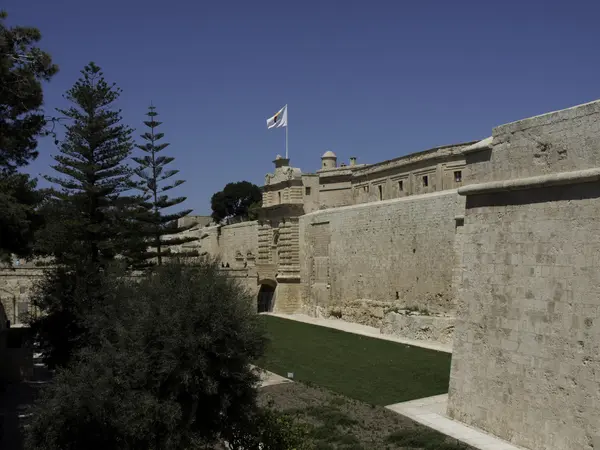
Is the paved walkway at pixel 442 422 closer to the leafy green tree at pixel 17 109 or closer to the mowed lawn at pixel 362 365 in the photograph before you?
the mowed lawn at pixel 362 365

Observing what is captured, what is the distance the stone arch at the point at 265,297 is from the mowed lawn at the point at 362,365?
335 inches

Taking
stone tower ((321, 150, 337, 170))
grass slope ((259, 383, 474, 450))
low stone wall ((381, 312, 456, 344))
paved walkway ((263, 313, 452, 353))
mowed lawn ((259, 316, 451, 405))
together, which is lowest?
grass slope ((259, 383, 474, 450))

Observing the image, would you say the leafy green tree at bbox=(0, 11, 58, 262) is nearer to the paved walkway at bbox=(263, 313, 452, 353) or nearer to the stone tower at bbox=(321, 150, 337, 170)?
the paved walkway at bbox=(263, 313, 452, 353)

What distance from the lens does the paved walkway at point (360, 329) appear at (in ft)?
45.6

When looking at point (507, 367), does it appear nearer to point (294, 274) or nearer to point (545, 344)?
point (545, 344)

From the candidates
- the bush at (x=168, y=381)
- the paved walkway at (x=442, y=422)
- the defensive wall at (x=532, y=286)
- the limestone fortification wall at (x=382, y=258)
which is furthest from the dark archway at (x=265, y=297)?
the bush at (x=168, y=381)

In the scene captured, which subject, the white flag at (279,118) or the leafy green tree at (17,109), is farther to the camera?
the white flag at (279,118)

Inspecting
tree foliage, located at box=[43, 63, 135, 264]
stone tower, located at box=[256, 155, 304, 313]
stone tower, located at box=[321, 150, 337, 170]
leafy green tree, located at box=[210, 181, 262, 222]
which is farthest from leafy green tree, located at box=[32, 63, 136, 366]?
leafy green tree, located at box=[210, 181, 262, 222]

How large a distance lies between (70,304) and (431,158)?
548 inches

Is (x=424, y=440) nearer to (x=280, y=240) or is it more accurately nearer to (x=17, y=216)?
(x=17, y=216)

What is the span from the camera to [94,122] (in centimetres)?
1652

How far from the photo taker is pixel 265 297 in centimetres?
2616

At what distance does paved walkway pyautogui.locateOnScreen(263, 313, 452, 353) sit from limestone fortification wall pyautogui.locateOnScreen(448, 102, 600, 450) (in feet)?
18.2

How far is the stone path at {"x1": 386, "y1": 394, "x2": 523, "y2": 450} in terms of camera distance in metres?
7.03
